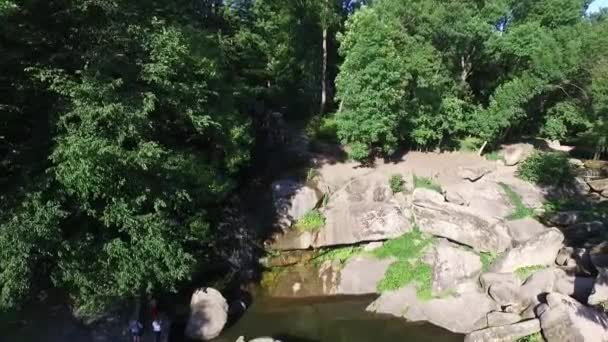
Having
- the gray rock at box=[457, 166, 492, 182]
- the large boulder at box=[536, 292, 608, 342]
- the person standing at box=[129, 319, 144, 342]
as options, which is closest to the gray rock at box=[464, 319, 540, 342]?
the large boulder at box=[536, 292, 608, 342]

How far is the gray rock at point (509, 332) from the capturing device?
18891 mm

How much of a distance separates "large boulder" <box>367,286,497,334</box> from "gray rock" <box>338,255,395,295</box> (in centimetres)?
165

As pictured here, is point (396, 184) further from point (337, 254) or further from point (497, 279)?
point (497, 279)

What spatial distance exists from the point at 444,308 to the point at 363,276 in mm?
4903

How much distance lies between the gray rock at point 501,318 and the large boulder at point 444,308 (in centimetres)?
30

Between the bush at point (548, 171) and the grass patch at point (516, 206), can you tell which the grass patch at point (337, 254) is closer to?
the grass patch at point (516, 206)

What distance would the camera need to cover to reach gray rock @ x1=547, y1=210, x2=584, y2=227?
25.6m

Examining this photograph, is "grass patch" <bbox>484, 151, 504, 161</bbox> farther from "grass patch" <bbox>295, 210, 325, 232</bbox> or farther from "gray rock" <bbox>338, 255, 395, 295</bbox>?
"grass patch" <bbox>295, 210, 325, 232</bbox>

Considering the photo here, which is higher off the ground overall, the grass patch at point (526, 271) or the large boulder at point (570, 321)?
the grass patch at point (526, 271)

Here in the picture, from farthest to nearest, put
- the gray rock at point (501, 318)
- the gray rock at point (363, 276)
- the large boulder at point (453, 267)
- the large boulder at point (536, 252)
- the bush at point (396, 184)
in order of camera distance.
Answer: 1. the bush at point (396, 184)
2. the gray rock at point (363, 276)
3. the large boulder at point (453, 267)
4. the large boulder at point (536, 252)
5. the gray rock at point (501, 318)

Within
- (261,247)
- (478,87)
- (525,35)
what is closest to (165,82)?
(261,247)

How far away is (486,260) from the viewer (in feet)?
78.4

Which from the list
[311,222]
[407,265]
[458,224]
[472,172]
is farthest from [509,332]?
[472,172]

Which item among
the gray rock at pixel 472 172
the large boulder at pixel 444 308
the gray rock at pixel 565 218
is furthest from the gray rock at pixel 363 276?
the gray rock at pixel 565 218
